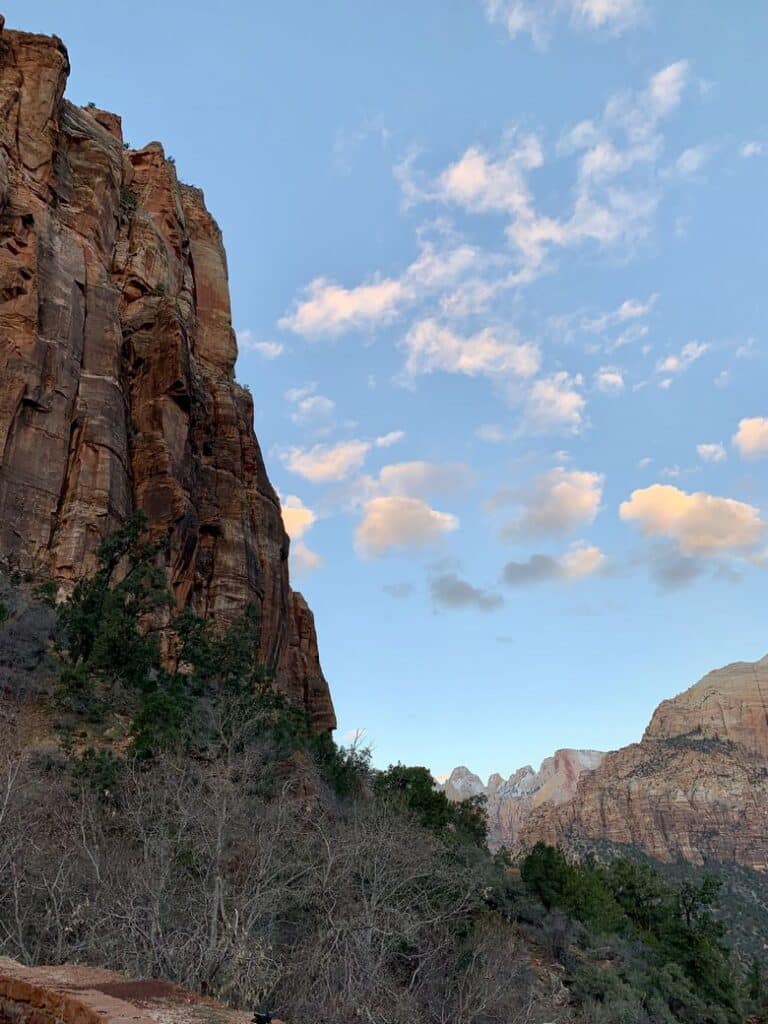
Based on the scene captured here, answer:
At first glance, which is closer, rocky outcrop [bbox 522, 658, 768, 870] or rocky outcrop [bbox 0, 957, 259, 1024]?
rocky outcrop [bbox 0, 957, 259, 1024]

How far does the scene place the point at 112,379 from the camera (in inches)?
1330

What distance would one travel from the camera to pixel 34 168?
34875mm

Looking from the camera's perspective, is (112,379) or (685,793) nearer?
(112,379)

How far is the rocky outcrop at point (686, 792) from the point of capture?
396 ft

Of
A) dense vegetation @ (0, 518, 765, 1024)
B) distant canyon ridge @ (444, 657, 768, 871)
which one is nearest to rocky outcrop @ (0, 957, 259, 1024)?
dense vegetation @ (0, 518, 765, 1024)

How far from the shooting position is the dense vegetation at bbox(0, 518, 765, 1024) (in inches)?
432

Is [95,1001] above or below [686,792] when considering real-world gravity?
below

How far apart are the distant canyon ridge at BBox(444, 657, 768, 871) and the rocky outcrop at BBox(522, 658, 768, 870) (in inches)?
6.6

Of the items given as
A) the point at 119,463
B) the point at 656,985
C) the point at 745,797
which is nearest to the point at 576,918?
the point at 656,985

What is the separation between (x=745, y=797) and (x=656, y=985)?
118399 mm

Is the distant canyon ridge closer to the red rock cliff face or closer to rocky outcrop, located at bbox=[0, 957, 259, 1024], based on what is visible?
the red rock cliff face

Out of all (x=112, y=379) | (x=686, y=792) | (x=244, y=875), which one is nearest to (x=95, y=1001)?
(x=244, y=875)

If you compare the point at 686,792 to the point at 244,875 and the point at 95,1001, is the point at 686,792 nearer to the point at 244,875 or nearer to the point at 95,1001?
the point at 244,875

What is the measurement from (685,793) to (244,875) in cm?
13402
